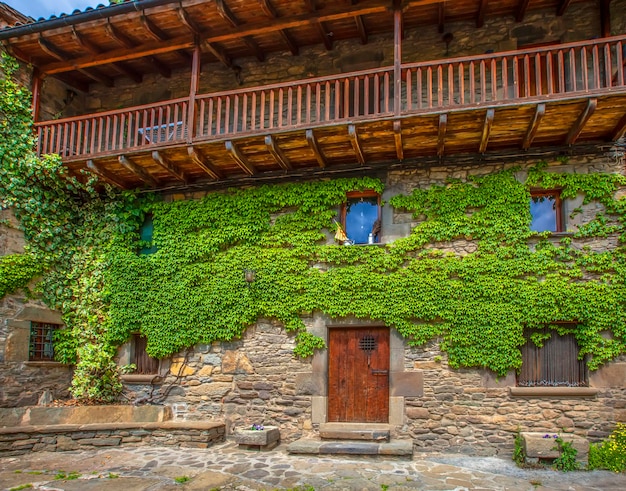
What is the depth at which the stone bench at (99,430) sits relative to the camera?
916 cm

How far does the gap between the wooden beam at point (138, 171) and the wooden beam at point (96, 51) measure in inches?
94.6

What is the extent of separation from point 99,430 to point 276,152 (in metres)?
5.64

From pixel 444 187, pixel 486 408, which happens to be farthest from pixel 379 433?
pixel 444 187

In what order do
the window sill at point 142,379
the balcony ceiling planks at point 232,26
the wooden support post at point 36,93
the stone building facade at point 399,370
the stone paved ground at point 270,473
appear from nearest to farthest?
the stone paved ground at point 270,473, the stone building facade at point 399,370, the balcony ceiling planks at point 232,26, the window sill at point 142,379, the wooden support post at point 36,93

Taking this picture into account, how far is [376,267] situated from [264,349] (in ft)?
8.17

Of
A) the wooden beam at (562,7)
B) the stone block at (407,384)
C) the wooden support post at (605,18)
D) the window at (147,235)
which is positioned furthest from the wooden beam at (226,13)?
the stone block at (407,384)

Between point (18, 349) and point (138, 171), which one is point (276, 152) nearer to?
point (138, 171)

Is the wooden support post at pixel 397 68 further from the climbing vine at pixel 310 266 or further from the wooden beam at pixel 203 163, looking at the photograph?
the wooden beam at pixel 203 163

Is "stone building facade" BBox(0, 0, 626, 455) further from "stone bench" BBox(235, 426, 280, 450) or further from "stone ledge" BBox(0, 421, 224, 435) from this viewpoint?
"stone ledge" BBox(0, 421, 224, 435)

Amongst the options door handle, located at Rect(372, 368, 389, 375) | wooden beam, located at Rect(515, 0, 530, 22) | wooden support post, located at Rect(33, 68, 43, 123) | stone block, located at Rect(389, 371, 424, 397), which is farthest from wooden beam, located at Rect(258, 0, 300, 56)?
stone block, located at Rect(389, 371, 424, 397)

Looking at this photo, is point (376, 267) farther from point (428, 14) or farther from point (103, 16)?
point (103, 16)

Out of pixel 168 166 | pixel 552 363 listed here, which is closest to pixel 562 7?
pixel 552 363

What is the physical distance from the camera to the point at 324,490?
685cm

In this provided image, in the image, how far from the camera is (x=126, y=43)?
1059 cm
